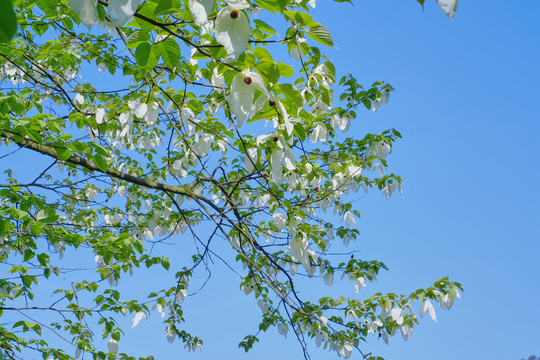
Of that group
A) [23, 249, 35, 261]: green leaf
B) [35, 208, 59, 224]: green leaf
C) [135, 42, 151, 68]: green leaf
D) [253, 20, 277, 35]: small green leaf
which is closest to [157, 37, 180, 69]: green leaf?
[135, 42, 151, 68]: green leaf

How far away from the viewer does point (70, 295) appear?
355 cm

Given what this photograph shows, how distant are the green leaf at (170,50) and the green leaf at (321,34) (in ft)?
1.37

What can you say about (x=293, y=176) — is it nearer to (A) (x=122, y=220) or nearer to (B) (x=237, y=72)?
(B) (x=237, y=72)

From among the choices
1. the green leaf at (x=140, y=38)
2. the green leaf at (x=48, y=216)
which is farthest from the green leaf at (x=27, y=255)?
the green leaf at (x=140, y=38)

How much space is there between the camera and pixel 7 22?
53 cm

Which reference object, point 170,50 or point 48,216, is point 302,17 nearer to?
point 170,50

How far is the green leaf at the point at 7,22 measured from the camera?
0.53 metres

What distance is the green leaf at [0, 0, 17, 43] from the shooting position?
0.53m

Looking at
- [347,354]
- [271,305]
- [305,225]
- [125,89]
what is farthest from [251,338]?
[125,89]

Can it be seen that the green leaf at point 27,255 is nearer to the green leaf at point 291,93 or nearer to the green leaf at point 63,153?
the green leaf at point 63,153

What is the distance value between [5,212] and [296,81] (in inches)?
74.1

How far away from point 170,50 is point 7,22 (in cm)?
90

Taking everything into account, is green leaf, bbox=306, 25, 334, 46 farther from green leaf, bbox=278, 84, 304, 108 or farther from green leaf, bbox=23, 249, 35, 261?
green leaf, bbox=23, 249, 35, 261

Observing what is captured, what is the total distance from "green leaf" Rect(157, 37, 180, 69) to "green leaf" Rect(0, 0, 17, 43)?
88cm
